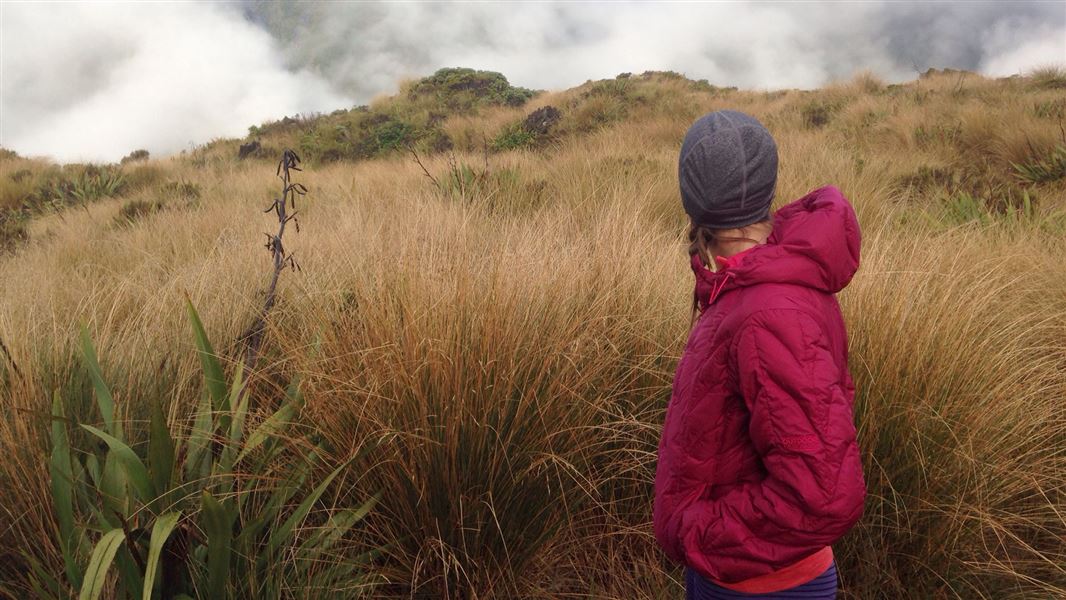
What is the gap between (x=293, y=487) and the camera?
194cm

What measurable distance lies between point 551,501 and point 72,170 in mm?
15695

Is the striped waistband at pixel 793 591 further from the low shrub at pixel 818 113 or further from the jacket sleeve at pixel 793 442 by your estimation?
the low shrub at pixel 818 113

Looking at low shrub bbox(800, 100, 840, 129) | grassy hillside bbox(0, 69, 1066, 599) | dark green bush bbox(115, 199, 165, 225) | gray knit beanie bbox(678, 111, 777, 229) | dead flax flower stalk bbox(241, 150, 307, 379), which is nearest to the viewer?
gray knit beanie bbox(678, 111, 777, 229)

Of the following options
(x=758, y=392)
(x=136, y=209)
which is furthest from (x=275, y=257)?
(x=136, y=209)

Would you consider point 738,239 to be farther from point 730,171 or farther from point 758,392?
point 758,392

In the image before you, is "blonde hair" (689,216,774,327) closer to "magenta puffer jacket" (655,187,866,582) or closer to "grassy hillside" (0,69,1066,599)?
"magenta puffer jacket" (655,187,866,582)

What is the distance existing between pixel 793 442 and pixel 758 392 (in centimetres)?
10

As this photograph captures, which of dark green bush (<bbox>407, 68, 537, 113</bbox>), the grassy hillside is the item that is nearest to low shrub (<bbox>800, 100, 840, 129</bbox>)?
dark green bush (<bbox>407, 68, 537, 113</bbox>)

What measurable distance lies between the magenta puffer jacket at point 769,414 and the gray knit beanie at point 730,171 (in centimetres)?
8

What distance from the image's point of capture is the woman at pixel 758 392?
1.16m

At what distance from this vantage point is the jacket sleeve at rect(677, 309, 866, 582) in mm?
1150

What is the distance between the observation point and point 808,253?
4.07 feet

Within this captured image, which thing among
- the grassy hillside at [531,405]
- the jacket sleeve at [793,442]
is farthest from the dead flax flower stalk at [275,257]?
the jacket sleeve at [793,442]

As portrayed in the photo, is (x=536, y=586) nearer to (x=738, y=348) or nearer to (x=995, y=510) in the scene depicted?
(x=738, y=348)
